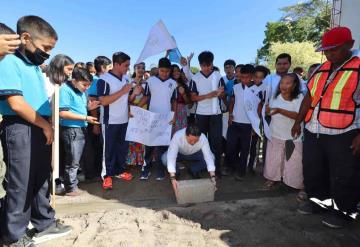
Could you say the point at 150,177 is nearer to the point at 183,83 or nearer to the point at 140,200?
the point at 140,200

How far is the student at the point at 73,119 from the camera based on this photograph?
4.11m

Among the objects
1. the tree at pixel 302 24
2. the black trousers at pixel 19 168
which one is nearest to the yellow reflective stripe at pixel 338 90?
the black trousers at pixel 19 168

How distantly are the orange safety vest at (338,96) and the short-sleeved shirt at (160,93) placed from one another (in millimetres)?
2261

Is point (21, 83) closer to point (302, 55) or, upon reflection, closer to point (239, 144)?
point (239, 144)

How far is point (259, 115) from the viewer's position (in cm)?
505

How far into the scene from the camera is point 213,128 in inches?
199

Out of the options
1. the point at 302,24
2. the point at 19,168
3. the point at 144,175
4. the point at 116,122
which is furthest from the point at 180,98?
the point at 302,24

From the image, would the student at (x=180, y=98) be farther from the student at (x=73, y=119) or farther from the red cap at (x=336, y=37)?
the red cap at (x=336, y=37)

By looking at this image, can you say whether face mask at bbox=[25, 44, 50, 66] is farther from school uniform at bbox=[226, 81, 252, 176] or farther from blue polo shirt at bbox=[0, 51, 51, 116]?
school uniform at bbox=[226, 81, 252, 176]

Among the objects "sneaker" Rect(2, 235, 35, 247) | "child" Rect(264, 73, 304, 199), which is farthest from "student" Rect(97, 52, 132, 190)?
"child" Rect(264, 73, 304, 199)

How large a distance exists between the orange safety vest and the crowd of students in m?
0.04

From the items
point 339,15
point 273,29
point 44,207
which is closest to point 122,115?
point 44,207

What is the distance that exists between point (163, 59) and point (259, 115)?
1798 mm

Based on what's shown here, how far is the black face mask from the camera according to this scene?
2673 millimetres
